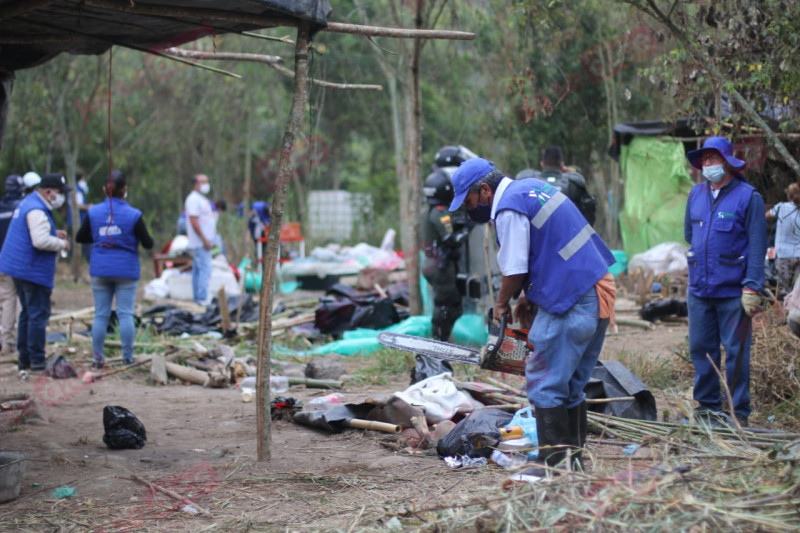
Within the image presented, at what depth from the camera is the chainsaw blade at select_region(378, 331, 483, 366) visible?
5.18 metres

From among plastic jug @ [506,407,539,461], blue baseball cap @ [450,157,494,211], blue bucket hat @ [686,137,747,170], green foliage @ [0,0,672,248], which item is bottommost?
plastic jug @ [506,407,539,461]

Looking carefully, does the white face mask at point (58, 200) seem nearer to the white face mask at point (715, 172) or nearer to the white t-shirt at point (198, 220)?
the white t-shirt at point (198, 220)

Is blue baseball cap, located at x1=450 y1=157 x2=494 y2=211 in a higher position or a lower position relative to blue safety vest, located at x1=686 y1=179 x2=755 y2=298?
higher

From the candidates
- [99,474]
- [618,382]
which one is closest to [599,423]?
[618,382]

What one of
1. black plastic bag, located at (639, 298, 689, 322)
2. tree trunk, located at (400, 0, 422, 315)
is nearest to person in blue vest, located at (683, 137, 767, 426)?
black plastic bag, located at (639, 298, 689, 322)

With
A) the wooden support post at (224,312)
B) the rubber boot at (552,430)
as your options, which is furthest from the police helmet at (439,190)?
the rubber boot at (552,430)

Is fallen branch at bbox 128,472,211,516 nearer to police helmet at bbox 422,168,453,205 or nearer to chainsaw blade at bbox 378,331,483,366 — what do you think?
chainsaw blade at bbox 378,331,483,366

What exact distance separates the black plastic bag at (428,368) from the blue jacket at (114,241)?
11.0ft

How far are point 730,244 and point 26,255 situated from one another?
21.5 feet

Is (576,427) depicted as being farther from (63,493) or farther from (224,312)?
(224,312)

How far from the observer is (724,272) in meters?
5.73

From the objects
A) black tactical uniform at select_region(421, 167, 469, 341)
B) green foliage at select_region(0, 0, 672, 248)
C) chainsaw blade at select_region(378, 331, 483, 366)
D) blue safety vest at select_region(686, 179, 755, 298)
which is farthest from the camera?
green foliage at select_region(0, 0, 672, 248)

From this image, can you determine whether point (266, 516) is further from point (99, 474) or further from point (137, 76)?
point (137, 76)

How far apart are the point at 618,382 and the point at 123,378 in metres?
5.21
